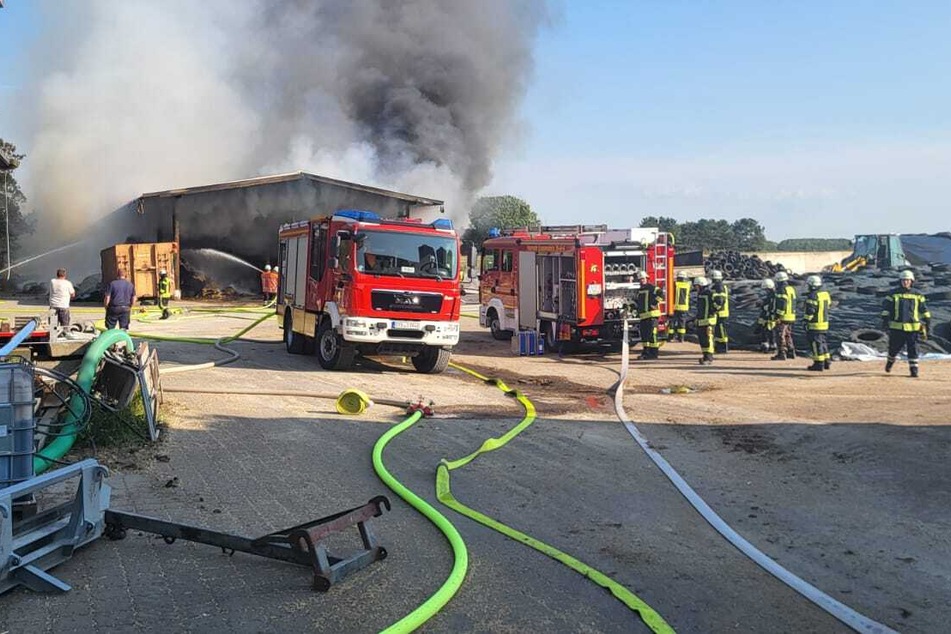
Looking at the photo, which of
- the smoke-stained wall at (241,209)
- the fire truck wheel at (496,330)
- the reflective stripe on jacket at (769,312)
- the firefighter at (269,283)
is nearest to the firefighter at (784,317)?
the reflective stripe on jacket at (769,312)

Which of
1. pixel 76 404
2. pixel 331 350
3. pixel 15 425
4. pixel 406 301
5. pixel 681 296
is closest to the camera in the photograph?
pixel 15 425

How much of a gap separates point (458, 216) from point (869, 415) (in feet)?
106

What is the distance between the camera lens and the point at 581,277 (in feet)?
50.0

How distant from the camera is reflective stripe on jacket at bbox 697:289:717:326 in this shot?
49.6 ft

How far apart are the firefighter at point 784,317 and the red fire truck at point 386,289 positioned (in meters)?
6.08

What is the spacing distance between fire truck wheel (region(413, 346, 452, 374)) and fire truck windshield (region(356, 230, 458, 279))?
121cm

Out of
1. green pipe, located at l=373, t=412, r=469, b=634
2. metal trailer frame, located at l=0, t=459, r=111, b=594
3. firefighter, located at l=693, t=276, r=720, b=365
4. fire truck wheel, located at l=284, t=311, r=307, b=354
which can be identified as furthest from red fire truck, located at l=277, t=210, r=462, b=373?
metal trailer frame, located at l=0, t=459, r=111, b=594

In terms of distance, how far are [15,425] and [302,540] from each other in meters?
1.70

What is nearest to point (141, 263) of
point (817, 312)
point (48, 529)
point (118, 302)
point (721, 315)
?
point (118, 302)

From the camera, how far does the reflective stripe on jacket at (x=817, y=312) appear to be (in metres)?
13.7

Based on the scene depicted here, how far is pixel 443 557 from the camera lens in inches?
191

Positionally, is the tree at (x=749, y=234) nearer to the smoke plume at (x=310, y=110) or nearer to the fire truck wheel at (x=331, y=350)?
the smoke plume at (x=310, y=110)

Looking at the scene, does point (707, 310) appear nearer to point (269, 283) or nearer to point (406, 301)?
point (406, 301)

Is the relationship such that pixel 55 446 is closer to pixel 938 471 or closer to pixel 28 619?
pixel 28 619
